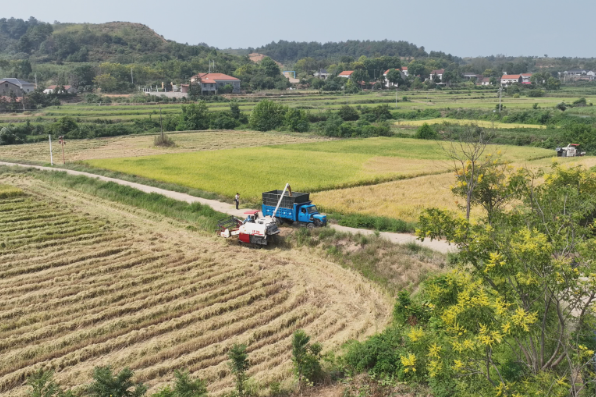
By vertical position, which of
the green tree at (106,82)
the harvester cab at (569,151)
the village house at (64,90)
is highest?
the green tree at (106,82)

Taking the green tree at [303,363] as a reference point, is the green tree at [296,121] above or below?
above

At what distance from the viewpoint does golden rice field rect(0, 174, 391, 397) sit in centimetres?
1315

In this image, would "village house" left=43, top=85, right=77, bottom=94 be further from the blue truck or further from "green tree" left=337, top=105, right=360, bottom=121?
the blue truck

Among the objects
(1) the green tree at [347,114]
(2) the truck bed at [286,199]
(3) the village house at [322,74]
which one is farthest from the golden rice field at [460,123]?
(3) the village house at [322,74]

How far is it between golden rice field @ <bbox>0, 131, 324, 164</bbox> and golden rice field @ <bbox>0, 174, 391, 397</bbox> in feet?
85.3

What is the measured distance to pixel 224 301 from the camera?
17047mm

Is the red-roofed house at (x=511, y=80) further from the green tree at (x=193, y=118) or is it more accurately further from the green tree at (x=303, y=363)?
the green tree at (x=303, y=363)

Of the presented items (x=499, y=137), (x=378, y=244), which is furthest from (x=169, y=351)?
(x=499, y=137)

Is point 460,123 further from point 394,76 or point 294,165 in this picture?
point 394,76

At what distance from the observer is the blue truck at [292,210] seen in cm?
2438

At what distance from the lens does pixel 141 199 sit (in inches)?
1219

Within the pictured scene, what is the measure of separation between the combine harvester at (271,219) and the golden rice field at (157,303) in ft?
2.25

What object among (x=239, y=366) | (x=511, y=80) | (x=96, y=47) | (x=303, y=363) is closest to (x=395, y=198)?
(x=303, y=363)

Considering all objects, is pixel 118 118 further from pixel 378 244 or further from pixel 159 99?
pixel 378 244
